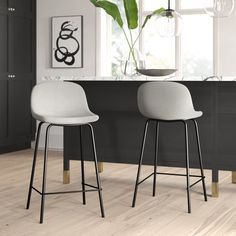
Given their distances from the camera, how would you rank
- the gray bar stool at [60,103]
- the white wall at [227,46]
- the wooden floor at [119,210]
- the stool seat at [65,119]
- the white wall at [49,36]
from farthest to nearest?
the white wall at [49,36]
the white wall at [227,46]
the gray bar stool at [60,103]
the stool seat at [65,119]
the wooden floor at [119,210]

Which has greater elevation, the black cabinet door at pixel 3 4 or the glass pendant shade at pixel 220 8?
the black cabinet door at pixel 3 4

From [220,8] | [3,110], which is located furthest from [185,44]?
[3,110]

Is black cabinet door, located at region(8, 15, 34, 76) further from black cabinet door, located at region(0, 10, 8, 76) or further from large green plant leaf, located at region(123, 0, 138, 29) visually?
large green plant leaf, located at region(123, 0, 138, 29)

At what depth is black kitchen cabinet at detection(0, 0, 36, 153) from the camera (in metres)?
6.52

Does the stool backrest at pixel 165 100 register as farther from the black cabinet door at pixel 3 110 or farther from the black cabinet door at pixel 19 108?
the black cabinet door at pixel 19 108

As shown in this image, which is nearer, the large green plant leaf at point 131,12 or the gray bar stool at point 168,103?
the gray bar stool at point 168,103

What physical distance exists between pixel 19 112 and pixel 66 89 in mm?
3141

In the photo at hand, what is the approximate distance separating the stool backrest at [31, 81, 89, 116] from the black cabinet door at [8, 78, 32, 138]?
299 centimetres

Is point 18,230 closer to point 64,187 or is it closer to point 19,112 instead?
point 64,187

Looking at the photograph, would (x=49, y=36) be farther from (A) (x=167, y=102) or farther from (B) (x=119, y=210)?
(B) (x=119, y=210)

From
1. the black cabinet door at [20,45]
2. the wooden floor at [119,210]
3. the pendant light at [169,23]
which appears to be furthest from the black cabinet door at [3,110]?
the pendant light at [169,23]

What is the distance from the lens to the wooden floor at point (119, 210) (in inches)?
126

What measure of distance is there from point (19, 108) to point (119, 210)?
3.50 m

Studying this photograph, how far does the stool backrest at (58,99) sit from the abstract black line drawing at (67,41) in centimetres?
316
